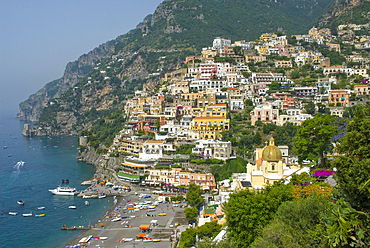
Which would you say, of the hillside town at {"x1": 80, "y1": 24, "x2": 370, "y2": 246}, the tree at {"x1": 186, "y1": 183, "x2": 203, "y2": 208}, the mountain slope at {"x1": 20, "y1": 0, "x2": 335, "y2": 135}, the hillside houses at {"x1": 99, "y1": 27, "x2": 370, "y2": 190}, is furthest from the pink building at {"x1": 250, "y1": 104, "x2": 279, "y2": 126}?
the mountain slope at {"x1": 20, "y1": 0, "x2": 335, "y2": 135}

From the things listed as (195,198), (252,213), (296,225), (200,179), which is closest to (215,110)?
(200,179)

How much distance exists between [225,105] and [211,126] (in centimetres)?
529

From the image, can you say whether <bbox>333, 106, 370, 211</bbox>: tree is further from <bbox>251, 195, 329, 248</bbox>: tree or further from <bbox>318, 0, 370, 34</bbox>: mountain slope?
<bbox>318, 0, 370, 34</bbox>: mountain slope

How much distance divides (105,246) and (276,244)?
22.5 m

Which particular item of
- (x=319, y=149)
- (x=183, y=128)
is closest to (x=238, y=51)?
(x=183, y=128)

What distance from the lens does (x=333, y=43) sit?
84.6 m

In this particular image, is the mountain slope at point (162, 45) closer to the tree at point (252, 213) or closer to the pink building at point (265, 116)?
the pink building at point (265, 116)

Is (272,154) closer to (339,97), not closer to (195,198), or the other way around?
(195,198)

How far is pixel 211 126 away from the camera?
54500mm

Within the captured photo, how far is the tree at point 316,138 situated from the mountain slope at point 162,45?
3271 inches

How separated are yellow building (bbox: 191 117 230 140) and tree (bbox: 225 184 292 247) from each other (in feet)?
107

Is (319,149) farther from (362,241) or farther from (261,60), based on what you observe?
(261,60)

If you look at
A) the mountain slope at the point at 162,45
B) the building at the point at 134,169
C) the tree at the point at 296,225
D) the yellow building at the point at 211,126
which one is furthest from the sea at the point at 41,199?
the mountain slope at the point at 162,45

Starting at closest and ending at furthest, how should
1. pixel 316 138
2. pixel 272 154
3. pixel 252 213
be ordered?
pixel 252 213 < pixel 272 154 < pixel 316 138
